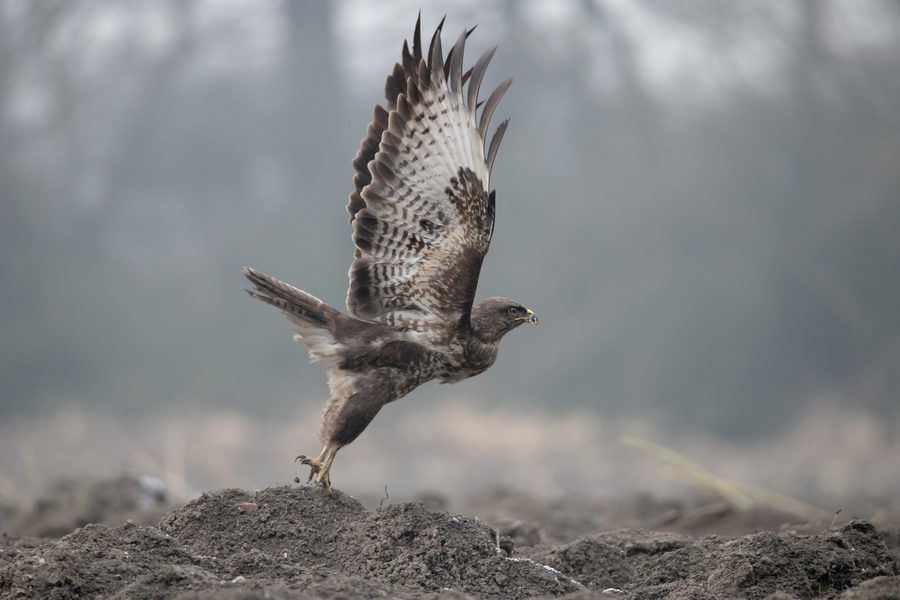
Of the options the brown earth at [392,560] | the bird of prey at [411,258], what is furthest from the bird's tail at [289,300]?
the brown earth at [392,560]

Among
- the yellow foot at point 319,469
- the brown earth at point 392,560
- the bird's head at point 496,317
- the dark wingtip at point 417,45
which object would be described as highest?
the dark wingtip at point 417,45

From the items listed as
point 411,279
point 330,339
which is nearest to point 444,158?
point 411,279

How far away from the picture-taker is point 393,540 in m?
3.50

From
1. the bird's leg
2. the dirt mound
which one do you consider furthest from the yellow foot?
the dirt mound

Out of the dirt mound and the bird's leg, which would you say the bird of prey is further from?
the dirt mound

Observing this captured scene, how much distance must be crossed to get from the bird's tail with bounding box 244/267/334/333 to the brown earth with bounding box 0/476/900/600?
981mm

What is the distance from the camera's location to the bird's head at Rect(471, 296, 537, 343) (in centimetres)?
471

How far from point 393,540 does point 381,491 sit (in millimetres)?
6722

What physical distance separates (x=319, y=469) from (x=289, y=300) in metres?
0.96

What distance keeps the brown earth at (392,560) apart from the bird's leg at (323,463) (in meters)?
0.07

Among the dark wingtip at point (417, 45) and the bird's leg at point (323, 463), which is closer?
the dark wingtip at point (417, 45)

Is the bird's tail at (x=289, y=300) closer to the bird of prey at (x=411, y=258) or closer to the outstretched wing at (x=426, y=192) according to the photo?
the bird of prey at (x=411, y=258)

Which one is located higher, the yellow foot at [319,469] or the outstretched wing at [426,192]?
the outstretched wing at [426,192]

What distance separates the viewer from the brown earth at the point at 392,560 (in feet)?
9.30
